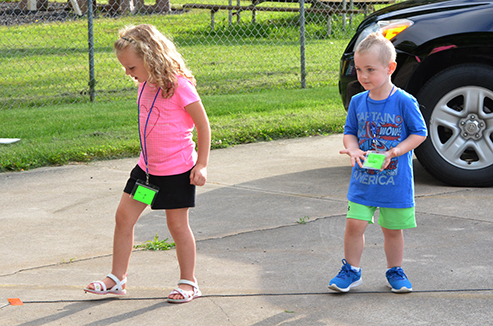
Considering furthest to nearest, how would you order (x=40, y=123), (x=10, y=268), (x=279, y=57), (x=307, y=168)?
(x=279, y=57) < (x=40, y=123) < (x=307, y=168) < (x=10, y=268)

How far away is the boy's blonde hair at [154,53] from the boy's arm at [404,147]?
1.06m

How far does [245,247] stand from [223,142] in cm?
292

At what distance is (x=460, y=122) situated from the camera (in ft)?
15.6

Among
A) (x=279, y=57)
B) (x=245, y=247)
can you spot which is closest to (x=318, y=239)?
(x=245, y=247)

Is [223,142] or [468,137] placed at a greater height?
[468,137]

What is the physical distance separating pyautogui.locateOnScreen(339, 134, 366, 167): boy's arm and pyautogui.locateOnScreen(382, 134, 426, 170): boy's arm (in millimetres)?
119

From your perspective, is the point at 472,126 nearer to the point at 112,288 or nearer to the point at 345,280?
the point at 345,280

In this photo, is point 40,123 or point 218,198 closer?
point 218,198

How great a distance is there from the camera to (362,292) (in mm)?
3066

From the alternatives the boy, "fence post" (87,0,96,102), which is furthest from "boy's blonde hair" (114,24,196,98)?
"fence post" (87,0,96,102)

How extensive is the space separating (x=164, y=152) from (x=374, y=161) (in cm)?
100

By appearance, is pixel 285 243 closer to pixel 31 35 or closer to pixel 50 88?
pixel 50 88

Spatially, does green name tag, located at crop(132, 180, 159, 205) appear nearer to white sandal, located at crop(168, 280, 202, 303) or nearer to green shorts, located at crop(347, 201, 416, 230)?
white sandal, located at crop(168, 280, 202, 303)

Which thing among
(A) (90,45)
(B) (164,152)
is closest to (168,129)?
(B) (164,152)
